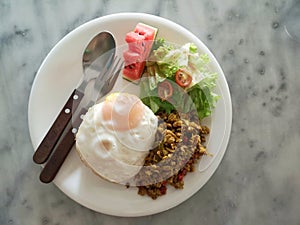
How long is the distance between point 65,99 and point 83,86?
0.07 m

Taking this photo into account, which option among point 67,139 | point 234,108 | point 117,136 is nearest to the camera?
point 117,136

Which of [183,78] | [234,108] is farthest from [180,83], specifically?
[234,108]

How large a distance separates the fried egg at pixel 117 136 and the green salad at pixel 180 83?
7 centimetres

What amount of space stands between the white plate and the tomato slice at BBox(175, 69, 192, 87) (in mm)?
102

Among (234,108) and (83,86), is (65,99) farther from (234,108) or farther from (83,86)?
(234,108)

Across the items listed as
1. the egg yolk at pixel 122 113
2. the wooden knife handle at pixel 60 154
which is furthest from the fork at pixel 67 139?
the egg yolk at pixel 122 113

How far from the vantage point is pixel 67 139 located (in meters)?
1.59

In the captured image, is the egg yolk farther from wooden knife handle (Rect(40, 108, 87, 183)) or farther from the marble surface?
the marble surface

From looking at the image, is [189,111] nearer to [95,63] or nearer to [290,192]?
[95,63]

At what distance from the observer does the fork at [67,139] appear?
158 centimetres

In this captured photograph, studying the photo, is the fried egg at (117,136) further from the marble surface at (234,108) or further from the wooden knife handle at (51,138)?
the marble surface at (234,108)

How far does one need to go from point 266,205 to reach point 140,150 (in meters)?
0.54

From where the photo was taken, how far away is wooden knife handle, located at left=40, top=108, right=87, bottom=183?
158 cm

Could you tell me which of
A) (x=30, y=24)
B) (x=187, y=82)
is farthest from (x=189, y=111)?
(x=30, y=24)
